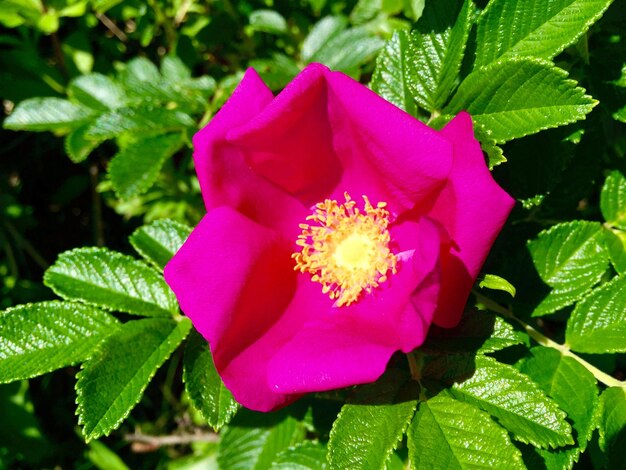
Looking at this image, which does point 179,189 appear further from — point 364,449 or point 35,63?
point 364,449

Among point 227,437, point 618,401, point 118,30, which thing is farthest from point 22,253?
point 618,401

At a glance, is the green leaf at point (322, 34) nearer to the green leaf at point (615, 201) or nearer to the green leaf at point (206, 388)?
the green leaf at point (615, 201)

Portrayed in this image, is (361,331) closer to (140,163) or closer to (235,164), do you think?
(235,164)

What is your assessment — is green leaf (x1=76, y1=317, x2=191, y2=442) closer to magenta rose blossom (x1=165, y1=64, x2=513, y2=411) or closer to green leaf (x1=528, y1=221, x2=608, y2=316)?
magenta rose blossom (x1=165, y1=64, x2=513, y2=411)

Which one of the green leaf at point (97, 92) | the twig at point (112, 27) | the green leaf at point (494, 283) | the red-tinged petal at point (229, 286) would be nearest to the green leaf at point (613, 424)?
the green leaf at point (494, 283)

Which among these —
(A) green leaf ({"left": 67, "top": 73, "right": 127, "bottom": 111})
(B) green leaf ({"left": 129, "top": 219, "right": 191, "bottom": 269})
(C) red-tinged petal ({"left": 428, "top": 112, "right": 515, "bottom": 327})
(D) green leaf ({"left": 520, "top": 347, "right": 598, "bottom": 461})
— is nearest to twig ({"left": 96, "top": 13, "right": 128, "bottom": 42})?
(A) green leaf ({"left": 67, "top": 73, "right": 127, "bottom": 111})
